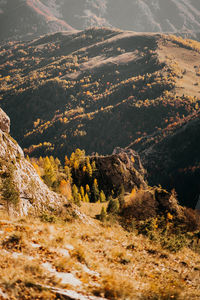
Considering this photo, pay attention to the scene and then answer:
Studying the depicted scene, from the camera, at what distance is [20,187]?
2761 centimetres

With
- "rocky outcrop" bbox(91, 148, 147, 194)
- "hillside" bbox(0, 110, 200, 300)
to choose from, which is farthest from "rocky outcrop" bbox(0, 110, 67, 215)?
"rocky outcrop" bbox(91, 148, 147, 194)

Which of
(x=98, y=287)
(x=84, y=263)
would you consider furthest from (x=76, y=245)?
(x=98, y=287)

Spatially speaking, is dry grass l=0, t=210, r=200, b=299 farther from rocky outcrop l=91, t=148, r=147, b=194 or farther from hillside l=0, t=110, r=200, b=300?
rocky outcrop l=91, t=148, r=147, b=194

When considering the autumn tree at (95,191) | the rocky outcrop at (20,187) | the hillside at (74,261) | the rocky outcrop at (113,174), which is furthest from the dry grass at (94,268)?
the rocky outcrop at (113,174)

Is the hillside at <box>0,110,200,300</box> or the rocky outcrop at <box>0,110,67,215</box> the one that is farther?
the rocky outcrop at <box>0,110,67,215</box>

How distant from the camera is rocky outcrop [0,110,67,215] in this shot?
22.7 meters

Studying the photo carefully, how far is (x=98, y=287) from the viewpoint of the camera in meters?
10.1

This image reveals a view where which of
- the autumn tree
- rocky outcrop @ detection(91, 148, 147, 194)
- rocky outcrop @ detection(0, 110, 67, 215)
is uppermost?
rocky outcrop @ detection(0, 110, 67, 215)

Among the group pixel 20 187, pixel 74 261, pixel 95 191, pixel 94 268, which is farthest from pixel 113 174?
pixel 74 261

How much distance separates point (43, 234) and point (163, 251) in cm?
1221

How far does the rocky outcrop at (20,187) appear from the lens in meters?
22.7

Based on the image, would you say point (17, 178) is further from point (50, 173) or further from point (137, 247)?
point (50, 173)

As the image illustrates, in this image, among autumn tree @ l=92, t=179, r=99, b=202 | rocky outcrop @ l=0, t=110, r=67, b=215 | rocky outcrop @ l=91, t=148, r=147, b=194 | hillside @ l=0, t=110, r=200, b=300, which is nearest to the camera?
hillside @ l=0, t=110, r=200, b=300

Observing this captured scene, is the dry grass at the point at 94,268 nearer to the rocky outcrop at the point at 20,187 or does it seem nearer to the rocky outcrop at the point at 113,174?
the rocky outcrop at the point at 20,187
